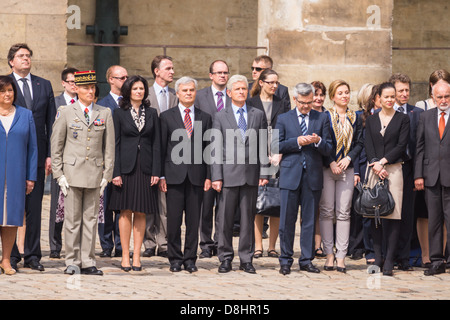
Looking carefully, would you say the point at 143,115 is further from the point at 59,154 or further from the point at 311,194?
the point at 311,194

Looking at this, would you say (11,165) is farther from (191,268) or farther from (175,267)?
(191,268)

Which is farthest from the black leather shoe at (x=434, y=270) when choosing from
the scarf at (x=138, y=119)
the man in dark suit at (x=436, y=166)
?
the scarf at (x=138, y=119)

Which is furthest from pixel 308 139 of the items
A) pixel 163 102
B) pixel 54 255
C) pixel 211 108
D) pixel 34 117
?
pixel 54 255

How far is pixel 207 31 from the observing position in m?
19.4

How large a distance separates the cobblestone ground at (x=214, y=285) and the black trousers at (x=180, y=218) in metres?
0.19

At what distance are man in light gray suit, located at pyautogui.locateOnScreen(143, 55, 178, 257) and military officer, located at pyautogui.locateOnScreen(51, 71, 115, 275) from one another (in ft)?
4.23

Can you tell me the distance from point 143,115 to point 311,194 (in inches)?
73.5

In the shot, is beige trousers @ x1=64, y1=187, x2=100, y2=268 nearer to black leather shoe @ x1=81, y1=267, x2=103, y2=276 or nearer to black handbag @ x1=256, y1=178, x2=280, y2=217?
black leather shoe @ x1=81, y1=267, x2=103, y2=276

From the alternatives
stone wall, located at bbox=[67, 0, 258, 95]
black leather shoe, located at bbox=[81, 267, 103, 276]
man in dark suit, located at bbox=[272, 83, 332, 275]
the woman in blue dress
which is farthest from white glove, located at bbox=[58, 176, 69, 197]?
stone wall, located at bbox=[67, 0, 258, 95]

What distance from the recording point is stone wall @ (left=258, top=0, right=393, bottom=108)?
14.5 metres

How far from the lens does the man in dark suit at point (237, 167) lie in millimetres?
10422

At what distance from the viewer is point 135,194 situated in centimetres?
1033
